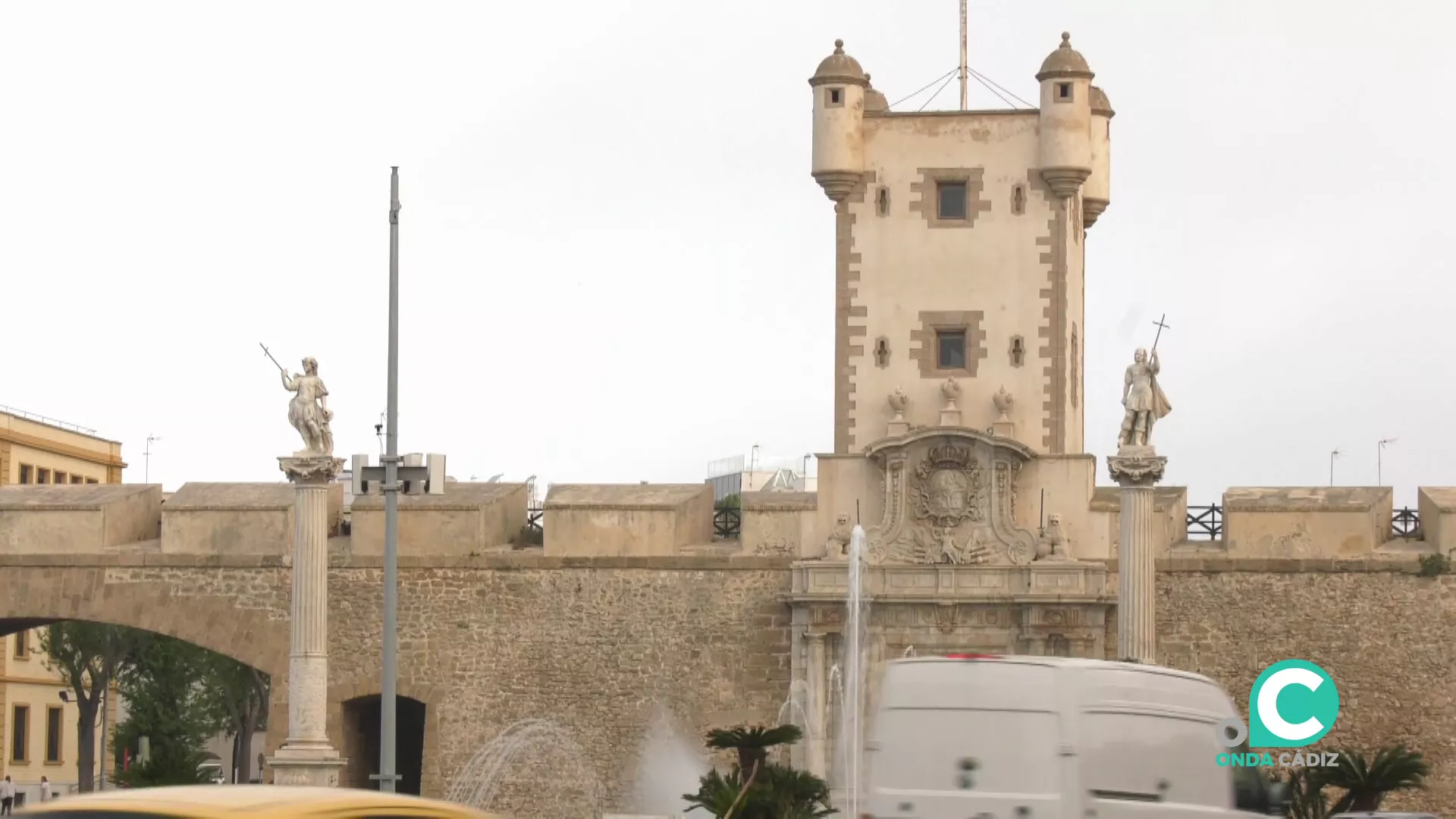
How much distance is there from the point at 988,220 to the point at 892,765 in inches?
893

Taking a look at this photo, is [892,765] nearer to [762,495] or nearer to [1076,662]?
[1076,662]

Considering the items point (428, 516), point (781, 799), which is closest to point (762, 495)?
point (428, 516)

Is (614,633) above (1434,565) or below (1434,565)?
below

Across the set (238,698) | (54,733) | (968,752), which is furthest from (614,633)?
(54,733)

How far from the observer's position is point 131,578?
43406mm

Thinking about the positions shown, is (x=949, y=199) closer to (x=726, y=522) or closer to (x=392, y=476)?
(x=726, y=522)

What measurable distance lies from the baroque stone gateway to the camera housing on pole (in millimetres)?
8950

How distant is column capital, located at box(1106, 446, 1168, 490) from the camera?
3856cm

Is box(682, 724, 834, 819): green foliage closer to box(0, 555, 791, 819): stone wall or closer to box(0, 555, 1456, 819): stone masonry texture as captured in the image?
box(0, 555, 791, 819): stone wall

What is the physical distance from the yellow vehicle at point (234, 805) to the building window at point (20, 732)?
56514mm

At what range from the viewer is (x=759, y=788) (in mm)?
32250

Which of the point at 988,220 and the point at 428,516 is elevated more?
the point at 988,220

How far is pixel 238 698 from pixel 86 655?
4690 mm

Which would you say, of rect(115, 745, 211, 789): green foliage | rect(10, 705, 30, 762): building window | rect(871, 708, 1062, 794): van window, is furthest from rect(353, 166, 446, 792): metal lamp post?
rect(10, 705, 30, 762): building window
